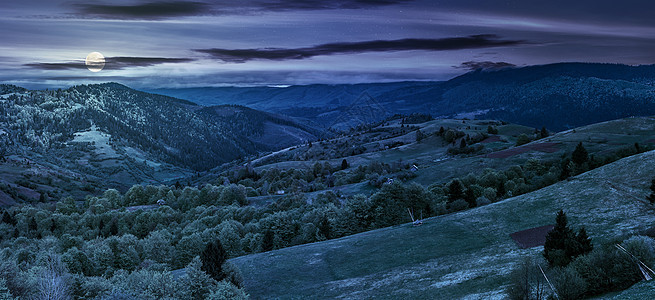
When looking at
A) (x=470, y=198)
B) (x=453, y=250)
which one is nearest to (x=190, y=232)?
(x=470, y=198)

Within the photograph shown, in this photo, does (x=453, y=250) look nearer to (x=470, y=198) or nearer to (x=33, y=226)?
(x=470, y=198)

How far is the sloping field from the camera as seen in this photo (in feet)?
178

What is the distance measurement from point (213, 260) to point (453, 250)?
3555 cm

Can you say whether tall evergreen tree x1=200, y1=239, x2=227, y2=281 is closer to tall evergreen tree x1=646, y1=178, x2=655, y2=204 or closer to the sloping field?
the sloping field

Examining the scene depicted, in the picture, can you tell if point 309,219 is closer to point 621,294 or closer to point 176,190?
point 621,294

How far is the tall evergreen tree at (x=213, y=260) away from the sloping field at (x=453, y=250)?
6725 millimetres

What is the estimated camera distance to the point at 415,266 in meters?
62.8

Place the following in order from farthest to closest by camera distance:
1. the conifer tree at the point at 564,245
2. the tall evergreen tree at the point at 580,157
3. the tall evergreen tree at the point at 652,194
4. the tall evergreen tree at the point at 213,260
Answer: the tall evergreen tree at the point at 580,157
the tall evergreen tree at the point at 652,194
the tall evergreen tree at the point at 213,260
the conifer tree at the point at 564,245

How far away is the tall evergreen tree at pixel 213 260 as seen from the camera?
60531 millimetres

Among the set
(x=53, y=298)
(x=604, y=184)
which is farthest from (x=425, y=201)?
(x=53, y=298)

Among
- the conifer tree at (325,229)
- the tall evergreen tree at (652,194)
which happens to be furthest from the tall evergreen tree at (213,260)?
the tall evergreen tree at (652,194)

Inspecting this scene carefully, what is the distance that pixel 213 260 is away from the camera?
61188 millimetres

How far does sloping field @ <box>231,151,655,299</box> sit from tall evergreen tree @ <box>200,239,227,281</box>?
6.72 m

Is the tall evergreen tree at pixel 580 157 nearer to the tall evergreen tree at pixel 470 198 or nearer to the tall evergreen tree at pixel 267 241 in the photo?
the tall evergreen tree at pixel 470 198
